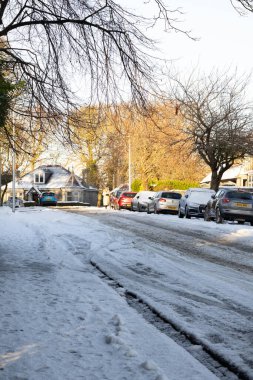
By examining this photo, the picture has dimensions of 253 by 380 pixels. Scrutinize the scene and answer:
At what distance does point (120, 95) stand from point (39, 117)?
6.10ft

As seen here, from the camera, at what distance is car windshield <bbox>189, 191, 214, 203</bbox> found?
27.3 meters

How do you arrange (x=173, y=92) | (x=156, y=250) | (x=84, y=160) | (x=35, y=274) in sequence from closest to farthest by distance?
1. (x=35, y=274)
2. (x=156, y=250)
3. (x=173, y=92)
4. (x=84, y=160)

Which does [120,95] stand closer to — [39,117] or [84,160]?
[39,117]

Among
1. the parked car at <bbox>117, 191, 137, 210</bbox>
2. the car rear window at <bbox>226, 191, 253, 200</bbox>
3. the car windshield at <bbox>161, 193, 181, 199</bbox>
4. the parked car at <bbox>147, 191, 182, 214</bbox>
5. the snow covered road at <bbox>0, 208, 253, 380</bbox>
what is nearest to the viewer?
the snow covered road at <bbox>0, 208, 253, 380</bbox>

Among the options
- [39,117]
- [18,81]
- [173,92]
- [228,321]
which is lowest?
[228,321]

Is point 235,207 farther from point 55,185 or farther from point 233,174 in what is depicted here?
point 55,185

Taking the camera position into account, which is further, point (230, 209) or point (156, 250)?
point (230, 209)

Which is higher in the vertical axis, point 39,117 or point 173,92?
point 173,92

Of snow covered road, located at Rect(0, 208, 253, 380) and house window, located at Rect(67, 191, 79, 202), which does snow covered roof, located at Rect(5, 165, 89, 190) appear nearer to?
house window, located at Rect(67, 191, 79, 202)

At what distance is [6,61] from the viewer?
11023mm

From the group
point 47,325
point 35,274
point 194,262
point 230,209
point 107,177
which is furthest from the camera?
point 107,177

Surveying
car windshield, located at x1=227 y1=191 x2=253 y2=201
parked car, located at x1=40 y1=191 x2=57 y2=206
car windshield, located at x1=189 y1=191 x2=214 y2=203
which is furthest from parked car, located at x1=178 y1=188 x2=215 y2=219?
parked car, located at x1=40 y1=191 x2=57 y2=206

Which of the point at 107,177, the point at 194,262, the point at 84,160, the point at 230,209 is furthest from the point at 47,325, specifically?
the point at 107,177

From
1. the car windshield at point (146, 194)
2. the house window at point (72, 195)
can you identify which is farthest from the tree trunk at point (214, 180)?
the house window at point (72, 195)
